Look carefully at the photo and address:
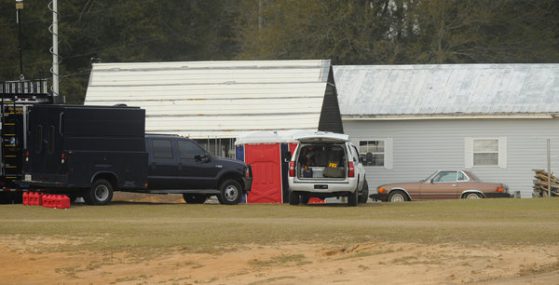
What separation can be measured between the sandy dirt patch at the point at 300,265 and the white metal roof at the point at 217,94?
17.9m

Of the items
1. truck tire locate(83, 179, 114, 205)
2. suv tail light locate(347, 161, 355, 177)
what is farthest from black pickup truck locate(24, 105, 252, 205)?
suv tail light locate(347, 161, 355, 177)

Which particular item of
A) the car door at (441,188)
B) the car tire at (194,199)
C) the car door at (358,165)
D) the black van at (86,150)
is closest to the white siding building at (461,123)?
the car door at (441,188)

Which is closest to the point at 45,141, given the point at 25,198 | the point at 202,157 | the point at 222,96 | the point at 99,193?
the point at 25,198

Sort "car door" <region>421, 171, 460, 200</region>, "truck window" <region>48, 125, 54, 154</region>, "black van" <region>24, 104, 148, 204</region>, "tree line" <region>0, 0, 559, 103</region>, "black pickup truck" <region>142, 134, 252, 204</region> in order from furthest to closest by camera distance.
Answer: "tree line" <region>0, 0, 559, 103</region>, "car door" <region>421, 171, 460, 200</region>, "black pickup truck" <region>142, 134, 252, 204</region>, "truck window" <region>48, 125, 54, 154</region>, "black van" <region>24, 104, 148, 204</region>

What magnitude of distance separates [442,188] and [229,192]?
9276mm

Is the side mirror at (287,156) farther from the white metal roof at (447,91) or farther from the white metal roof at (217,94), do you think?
the white metal roof at (447,91)

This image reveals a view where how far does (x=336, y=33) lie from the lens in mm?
54094

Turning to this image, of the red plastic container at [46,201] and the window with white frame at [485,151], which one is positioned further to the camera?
the window with white frame at [485,151]

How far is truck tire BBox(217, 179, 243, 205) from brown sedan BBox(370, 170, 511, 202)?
26.4 feet

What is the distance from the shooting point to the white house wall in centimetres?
4016

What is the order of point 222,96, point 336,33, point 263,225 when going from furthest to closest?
point 336,33 < point 222,96 < point 263,225

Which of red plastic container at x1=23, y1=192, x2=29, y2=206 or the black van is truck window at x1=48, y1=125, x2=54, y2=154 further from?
red plastic container at x1=23, y1=192, x2=29, y2=206

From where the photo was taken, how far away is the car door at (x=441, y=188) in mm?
37031

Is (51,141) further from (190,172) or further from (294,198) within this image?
(294,198)
